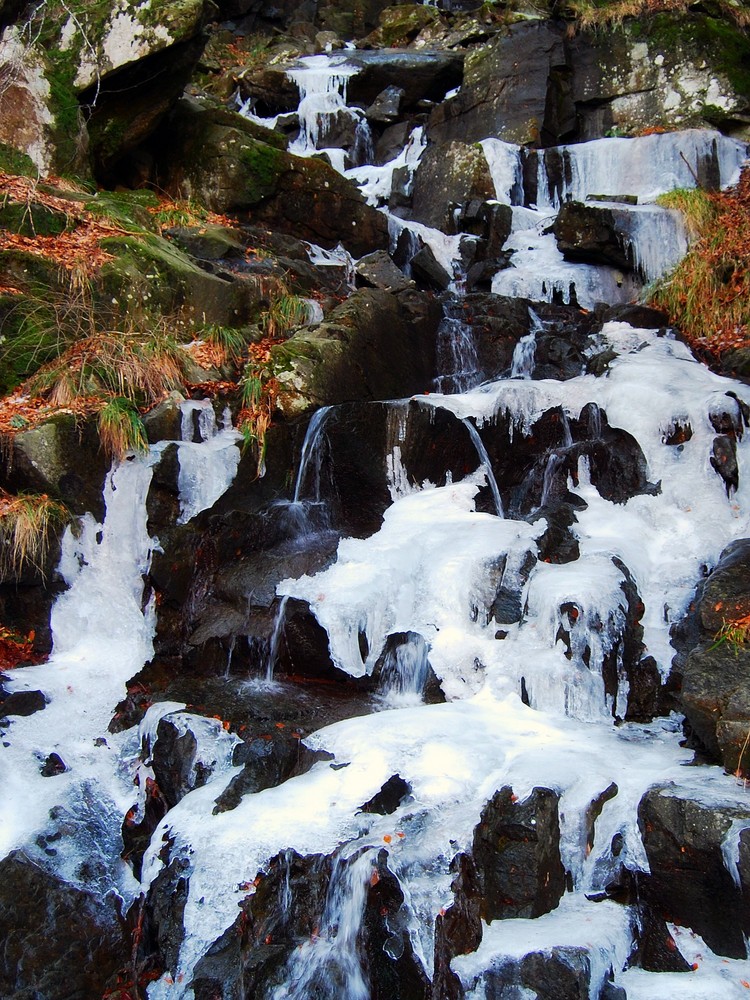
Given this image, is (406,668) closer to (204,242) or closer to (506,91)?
(204,242)

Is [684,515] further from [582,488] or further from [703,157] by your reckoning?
[703,157]

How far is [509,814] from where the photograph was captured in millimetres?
4277

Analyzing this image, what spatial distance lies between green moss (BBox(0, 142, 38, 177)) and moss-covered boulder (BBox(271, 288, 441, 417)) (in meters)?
3.61

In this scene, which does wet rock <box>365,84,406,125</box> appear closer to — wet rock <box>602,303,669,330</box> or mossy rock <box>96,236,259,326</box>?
wet rock <box>602,303,669,330</box>

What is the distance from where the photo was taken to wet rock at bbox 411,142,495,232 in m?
12.5

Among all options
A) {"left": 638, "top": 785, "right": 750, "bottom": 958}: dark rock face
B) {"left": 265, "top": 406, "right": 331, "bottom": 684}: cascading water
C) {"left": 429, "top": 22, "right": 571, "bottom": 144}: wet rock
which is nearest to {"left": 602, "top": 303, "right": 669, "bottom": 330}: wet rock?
{"left": 265, "top": 406, "right": 331, "bottom": 684}: cascading water

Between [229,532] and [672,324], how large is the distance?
230 inches

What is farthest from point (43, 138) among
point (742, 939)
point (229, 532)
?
point (742, 939)

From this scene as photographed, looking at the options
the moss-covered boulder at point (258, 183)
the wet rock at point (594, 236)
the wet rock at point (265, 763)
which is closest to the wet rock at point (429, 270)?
the moss-covered boulder at point (258, 183)

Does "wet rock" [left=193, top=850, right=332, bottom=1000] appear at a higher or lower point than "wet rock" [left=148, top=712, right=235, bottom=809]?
lower

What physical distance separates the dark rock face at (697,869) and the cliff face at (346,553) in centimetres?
1

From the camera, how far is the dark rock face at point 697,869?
3.93 meters

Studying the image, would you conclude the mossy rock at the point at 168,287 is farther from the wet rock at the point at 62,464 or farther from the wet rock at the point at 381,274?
the wet rock at the point at 62,464

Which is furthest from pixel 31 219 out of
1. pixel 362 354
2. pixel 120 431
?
pixel 362 354
